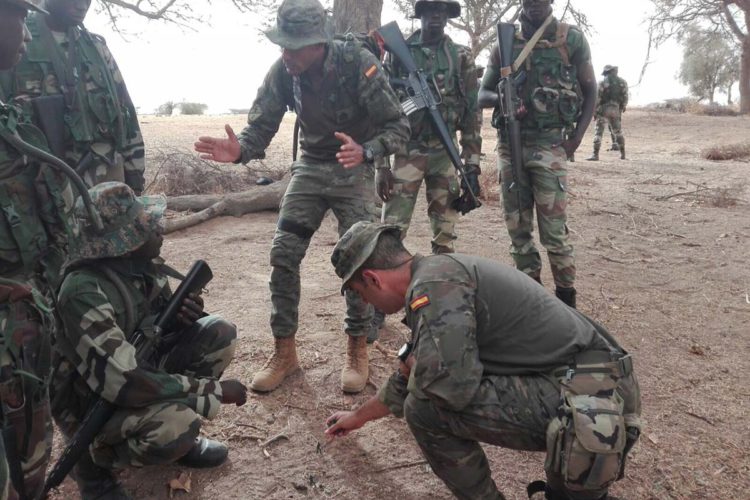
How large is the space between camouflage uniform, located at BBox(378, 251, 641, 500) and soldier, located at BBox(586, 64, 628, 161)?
11.3 meters

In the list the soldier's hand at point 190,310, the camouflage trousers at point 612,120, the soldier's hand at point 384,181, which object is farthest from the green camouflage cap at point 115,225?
the camouflage trousers at point 612,120

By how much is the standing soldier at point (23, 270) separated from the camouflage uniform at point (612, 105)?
12.2m

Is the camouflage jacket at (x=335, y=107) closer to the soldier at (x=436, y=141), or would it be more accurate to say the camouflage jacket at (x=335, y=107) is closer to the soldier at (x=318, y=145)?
the soldier at (x=318, y=145)

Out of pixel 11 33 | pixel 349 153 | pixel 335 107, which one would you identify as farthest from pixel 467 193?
pixel 11 33

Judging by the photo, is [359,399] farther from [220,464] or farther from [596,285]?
[596,285]

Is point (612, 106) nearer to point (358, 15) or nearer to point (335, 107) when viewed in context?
point (358, 15)

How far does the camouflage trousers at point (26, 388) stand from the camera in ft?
5.47

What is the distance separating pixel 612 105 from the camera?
12.8m

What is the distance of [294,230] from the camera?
333cm

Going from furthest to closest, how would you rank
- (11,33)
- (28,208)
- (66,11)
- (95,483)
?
(66,11) < (95,483) < (28,208) < (11,33)

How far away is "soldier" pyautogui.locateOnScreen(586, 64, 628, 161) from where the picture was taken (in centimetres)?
1282

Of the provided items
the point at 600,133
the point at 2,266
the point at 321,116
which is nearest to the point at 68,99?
the point at 321,116

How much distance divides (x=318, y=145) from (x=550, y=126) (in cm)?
162

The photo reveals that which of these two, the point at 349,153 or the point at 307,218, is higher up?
the point at 349,153
